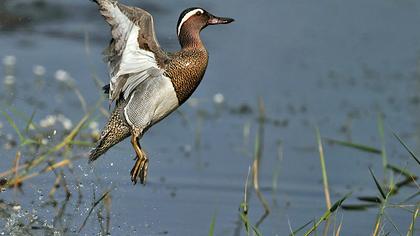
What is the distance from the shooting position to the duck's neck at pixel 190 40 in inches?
253

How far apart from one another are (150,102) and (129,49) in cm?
31

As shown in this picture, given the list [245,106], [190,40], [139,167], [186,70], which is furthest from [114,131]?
[245,106]

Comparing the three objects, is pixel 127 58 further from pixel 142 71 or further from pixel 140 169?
pixel 140 169

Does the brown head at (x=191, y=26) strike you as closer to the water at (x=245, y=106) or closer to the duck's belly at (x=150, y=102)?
the duck's belly at (x=150, y=102)

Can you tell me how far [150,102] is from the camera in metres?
6.14

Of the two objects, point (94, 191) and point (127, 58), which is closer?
point (127, 58)

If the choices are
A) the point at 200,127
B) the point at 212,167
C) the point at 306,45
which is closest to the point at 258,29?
the point at 306,45

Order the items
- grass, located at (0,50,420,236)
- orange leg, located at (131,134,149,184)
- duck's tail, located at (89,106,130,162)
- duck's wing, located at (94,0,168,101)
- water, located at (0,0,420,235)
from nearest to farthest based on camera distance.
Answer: duck's wing, located at (94,0,168,101) < orange leg, located at (131,134,149,184) < duck's tail, located at (89,106,130,162) < grass, located at (0,50,420,236) < water, located at (0,0,420,235)

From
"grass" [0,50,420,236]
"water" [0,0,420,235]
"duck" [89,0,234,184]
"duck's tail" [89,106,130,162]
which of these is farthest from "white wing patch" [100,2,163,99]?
"water" [0,0,420,235]

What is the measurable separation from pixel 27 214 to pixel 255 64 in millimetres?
5006

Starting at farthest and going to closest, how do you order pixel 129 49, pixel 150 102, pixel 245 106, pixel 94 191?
pixel 245 106, pixel 94 191, pixel 150 102, pixel 129 49

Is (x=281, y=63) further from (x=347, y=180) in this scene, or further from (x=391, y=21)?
(x=347, y=180)

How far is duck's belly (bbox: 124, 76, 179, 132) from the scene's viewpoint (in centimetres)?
616

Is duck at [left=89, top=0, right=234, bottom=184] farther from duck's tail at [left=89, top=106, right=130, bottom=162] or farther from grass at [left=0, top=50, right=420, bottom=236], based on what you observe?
grass at [left=0, top=50, right=420, bottom=236]
